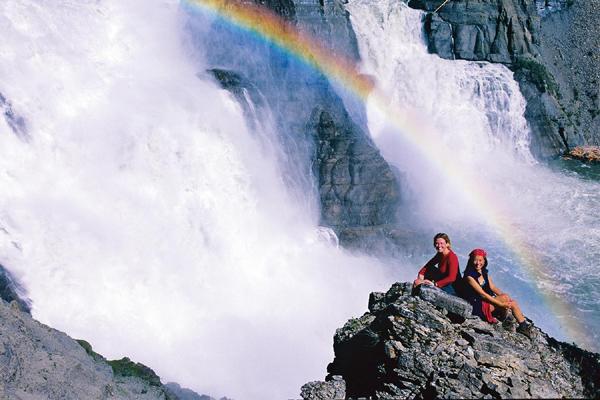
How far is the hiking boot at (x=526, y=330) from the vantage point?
8734mm

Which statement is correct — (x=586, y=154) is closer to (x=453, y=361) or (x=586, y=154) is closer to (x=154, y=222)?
(x=154, y=222)

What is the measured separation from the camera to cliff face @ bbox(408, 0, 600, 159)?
38.2 meters

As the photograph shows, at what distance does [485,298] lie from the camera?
8797mm

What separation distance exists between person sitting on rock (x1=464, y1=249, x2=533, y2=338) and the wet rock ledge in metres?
0.12

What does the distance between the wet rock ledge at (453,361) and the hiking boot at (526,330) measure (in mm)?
60

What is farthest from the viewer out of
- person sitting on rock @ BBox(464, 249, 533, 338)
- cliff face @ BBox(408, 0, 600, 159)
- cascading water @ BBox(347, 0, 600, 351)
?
cliff face @ BBox(408, 0, 600, 159)

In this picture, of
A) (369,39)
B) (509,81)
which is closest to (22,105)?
(369,39)

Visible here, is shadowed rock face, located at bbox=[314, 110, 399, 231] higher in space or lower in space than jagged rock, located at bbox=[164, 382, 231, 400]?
higher

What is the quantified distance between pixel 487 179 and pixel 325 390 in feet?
87.1

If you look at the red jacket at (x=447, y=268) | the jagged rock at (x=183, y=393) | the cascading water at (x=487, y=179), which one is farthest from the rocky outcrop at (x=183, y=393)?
the cascading water at (x=487, y=179)

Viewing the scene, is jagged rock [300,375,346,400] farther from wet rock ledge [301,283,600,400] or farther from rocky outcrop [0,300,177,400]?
rocky outcrop [0,300,177,400]

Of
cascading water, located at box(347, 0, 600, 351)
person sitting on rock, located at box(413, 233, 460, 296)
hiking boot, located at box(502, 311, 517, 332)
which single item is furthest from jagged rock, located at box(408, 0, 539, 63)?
hiking boot, located at box(502, 311, 517, 332)

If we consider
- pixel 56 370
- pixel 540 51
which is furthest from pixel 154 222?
pixel 540 51

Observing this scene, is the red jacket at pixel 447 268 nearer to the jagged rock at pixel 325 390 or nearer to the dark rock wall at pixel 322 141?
the jagged rock at pixel 325 390
